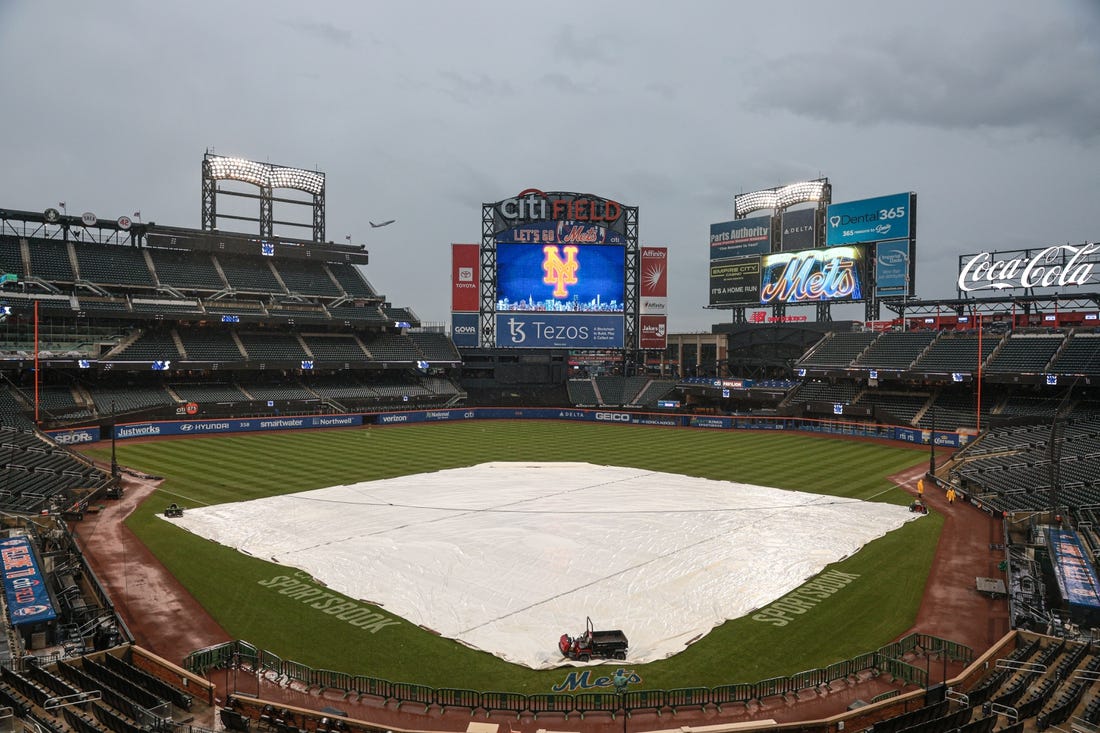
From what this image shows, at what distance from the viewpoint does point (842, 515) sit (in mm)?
27484

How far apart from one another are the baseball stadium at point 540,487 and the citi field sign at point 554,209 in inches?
12.4

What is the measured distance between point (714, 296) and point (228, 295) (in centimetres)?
5479

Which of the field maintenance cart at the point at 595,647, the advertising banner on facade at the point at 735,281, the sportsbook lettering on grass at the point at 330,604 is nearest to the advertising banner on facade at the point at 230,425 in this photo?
the sportsbook lettering on grass at the point at 330,604

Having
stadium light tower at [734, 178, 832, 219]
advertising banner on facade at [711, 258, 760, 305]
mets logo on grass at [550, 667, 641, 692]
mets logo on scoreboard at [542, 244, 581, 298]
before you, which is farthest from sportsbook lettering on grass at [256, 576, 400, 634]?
stadium light tower at [734, 178, 832, 219]

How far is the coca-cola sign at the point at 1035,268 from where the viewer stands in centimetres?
5075

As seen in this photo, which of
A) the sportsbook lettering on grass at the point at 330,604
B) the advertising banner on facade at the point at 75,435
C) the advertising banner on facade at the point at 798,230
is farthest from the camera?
the advertising banner on facade at the point at 798,230

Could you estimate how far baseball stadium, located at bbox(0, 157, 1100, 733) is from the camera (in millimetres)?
13539

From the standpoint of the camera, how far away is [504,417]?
71875mm

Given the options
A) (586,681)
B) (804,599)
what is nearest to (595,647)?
(586,681)

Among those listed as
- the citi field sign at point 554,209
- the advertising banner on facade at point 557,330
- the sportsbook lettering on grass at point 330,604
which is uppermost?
the citi field sign at point 554,209

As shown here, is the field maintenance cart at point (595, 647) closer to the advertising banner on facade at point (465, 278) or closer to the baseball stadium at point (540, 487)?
the baseball stadium at point (540, 487)

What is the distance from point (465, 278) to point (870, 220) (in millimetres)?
42781

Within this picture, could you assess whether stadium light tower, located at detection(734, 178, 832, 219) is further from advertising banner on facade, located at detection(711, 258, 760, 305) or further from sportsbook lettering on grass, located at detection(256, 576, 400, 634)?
sportsbook lettering on grass, located at detection(256, 576, 400, 634)

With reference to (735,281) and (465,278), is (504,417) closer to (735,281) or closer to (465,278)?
(465,278)
